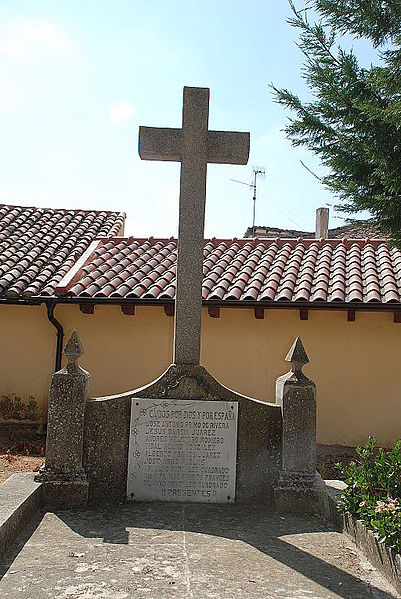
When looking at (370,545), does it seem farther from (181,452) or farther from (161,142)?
(161,142)

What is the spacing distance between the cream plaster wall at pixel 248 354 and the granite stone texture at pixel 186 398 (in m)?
5.48

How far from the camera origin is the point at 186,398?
231 inches

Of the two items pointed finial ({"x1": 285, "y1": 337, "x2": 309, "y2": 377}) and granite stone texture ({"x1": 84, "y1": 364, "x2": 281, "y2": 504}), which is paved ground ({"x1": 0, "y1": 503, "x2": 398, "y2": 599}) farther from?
pointed finial ({"x1": 285, "y1": 337, "x2": 309, "y2": 377})

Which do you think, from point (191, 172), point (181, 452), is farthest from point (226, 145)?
point (181, 452)

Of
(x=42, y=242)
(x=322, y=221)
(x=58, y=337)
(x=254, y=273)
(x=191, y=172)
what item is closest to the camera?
(x=191, y=172)

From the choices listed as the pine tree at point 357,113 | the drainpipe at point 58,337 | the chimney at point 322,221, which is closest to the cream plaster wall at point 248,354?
the drainpipe at point 58,337

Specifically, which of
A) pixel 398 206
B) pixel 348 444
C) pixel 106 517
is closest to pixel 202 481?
pixel 106 517

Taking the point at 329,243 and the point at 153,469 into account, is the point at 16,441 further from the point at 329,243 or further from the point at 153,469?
the point at 329,243

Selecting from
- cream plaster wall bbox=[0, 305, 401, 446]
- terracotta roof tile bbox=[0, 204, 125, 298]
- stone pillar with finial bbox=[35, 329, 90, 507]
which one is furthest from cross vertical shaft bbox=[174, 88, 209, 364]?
terracotta roof tile bbox=[0, 204, 125, 298]

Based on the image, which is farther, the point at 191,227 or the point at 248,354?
the point at 248,354

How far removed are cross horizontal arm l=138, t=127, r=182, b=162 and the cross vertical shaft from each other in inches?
2.5

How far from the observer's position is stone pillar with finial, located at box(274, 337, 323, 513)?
18.8ft

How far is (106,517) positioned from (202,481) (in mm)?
930

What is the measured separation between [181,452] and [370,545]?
1.92 metres
